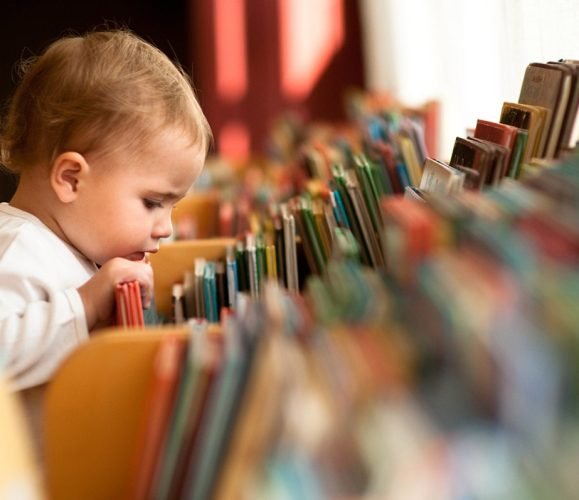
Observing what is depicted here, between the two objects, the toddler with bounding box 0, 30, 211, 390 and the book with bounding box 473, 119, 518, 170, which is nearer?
the book with bounding box 473, 119, 518, 170

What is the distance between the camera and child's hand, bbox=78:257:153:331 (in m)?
1.38

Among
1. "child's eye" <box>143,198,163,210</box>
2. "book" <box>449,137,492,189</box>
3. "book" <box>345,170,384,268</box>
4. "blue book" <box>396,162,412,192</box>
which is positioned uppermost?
"book" <box>449,137,492,189</box>

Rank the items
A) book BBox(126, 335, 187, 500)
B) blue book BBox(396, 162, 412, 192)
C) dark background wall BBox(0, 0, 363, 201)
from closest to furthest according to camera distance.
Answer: book BBox(126, 335, 187, 500) < blue book BBox(396, 162, 412, 192) < dark background wall BBox(0, 0, 363, 201)

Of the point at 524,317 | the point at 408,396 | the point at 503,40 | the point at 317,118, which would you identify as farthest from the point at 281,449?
the point at 317,118

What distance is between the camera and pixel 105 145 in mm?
1538

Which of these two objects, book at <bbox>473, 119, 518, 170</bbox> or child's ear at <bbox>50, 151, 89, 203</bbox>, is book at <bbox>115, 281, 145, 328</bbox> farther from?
book at <bbox>473, 119, 518, 170</bbox>

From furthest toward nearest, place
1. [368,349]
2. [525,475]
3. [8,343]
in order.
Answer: [8,343] → [368,349] → [525,475]

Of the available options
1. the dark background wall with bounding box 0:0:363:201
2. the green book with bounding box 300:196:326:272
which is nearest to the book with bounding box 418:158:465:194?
the green book with bounding box 300:196:326:272

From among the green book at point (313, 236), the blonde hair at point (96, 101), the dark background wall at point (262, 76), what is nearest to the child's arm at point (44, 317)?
the blonde hair at point (96, 101)

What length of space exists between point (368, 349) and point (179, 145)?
2.77ft

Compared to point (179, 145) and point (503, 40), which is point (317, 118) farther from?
point (179, 145)

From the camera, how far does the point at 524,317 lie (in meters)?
0.73

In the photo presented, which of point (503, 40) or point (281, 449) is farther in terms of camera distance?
point (503, 40)

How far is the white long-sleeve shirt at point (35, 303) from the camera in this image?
1.31 meters
